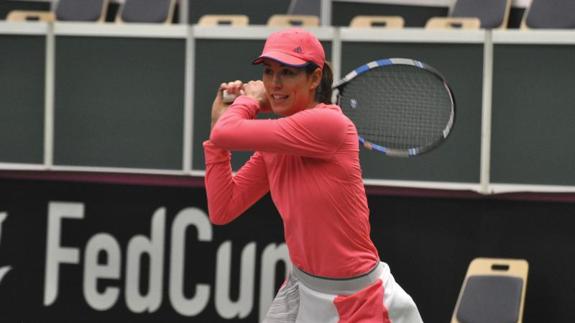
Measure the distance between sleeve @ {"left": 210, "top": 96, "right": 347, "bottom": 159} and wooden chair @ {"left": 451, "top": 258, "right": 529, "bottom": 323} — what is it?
2.95 meters

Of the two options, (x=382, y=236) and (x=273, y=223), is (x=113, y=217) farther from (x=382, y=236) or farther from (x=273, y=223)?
(x=382, y=236)

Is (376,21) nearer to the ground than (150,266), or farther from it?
farther from it

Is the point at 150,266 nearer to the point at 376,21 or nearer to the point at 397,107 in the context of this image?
the point at 397,107

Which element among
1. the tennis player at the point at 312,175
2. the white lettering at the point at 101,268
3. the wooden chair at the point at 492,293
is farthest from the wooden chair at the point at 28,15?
the tennis player at the point at 312,175

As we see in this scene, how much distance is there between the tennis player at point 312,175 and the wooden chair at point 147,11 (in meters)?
5.78

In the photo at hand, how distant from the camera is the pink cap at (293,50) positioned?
307 cm

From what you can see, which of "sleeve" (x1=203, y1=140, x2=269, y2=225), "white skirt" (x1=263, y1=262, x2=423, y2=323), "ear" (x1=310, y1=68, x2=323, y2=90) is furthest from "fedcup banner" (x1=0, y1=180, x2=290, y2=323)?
"ear" (x1=310, y1=68, x2=323, y2=90)

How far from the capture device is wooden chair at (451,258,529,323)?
578cm

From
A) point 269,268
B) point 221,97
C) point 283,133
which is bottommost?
point 269,268

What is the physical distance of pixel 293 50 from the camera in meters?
3.11

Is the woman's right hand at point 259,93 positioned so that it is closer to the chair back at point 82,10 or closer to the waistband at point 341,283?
the waistband at point 341,283

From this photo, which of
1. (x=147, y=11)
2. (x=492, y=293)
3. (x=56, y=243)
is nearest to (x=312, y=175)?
(x=492, y=293)

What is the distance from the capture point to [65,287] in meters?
6.72

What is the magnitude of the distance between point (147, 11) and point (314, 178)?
244 inches
